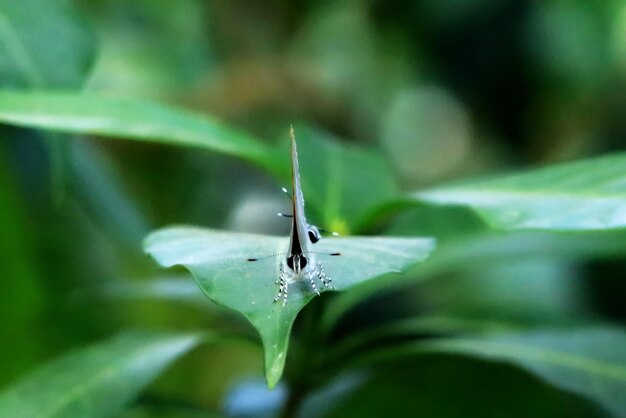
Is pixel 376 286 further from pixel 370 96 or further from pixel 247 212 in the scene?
pixel 370 96

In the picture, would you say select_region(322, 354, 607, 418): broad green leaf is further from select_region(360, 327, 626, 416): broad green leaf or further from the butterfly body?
the butterfly body

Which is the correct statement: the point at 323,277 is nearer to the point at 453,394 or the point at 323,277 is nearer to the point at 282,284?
the point at 282,284

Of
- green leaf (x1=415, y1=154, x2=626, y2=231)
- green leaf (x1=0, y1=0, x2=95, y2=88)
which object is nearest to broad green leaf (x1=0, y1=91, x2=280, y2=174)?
green leaf (x1=0, y1=0, x2=95, y2=88)

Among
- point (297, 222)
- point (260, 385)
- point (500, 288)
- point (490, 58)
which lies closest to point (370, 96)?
point (490, 58)

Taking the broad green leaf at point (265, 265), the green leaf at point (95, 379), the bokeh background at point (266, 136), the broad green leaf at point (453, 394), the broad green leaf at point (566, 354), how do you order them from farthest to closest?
the bokeh background at point (266, 136)
the broad green leaf at point (453, 394)
the broad green leaf at point (566, 354)
the green leaf at point (95, 379)
the broad green leaf at point (265, 265)

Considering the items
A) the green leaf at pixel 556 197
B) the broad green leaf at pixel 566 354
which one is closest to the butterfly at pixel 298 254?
the green leaf at pixel 556 197

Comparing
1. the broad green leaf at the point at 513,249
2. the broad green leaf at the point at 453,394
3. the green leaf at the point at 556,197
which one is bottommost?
the broad green leaf at the point at 453,394

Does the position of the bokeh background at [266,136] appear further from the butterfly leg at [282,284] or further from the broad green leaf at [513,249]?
the butterfly leg at [282,284]
